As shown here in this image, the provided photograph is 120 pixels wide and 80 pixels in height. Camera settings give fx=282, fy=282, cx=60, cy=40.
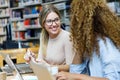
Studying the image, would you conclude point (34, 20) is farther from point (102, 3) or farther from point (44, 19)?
point (102, 3)

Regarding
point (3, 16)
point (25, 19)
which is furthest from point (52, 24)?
point (3, 16)

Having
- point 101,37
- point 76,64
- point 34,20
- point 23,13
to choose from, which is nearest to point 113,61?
point 101,37

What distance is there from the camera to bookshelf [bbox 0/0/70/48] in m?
7.03

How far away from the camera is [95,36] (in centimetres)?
141

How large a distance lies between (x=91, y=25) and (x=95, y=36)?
2.5 inches

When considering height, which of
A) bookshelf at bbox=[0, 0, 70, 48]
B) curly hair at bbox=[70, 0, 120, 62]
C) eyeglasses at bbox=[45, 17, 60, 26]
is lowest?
bookshelf at bbox=[0, 0, 70, 48]

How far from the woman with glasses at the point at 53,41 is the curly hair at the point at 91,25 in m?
1.02

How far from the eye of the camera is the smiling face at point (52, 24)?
8.14 ft

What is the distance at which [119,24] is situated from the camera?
4.79 feet

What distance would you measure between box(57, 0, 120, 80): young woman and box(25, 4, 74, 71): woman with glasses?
1.01m

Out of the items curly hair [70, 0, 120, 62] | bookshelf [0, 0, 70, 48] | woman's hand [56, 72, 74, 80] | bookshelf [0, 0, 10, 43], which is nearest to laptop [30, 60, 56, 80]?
woman's hand [56, 72, 74, 80]

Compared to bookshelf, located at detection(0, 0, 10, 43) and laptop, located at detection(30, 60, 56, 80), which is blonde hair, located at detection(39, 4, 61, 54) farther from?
bookshelf, located at detection(0, 0, 10, 43)

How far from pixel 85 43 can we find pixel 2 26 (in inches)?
307

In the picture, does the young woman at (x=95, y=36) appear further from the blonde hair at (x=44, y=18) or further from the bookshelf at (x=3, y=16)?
the bookshelf at (x=3, y=16)
